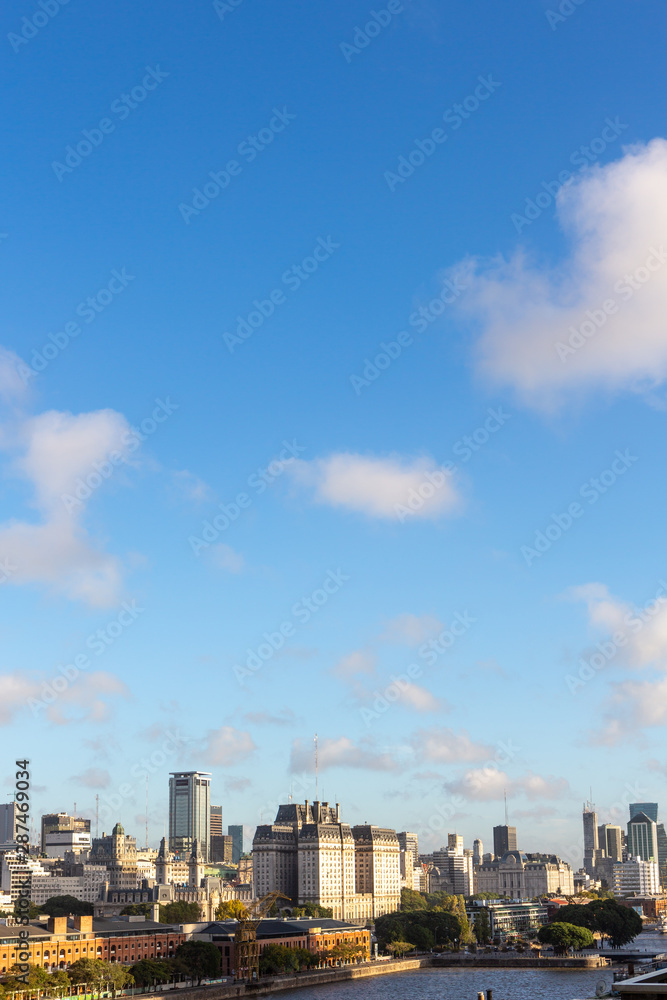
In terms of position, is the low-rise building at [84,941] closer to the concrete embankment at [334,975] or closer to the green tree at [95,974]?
the green tree at [95,974]

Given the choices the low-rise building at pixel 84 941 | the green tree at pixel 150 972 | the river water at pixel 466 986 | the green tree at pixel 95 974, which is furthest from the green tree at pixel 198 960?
the green tree at pixel 95 974

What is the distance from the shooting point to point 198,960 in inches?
5792

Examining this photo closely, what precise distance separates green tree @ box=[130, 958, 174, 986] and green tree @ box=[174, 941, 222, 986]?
2.28m

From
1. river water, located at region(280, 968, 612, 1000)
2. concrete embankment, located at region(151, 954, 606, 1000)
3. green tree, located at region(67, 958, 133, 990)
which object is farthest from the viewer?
river water, located at region(280, 968, 612, 1000)

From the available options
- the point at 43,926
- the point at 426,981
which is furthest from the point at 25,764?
the point at 426,981

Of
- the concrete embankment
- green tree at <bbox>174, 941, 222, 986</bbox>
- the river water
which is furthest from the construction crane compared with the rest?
the river water

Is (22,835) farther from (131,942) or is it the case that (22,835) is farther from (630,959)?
(630,959)

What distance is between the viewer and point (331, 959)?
181750 millimetres

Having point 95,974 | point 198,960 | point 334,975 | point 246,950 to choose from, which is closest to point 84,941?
point 95,974

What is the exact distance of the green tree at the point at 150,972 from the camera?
13850 cm

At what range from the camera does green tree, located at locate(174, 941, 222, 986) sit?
478ft

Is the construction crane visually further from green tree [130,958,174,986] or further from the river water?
green tree [130,958,174,986]

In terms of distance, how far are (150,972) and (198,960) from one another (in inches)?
373

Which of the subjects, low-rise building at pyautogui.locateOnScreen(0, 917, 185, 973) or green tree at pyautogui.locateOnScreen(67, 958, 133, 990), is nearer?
green tree at pyautogui.locateOnScreen(67, 958, 133, 990)
